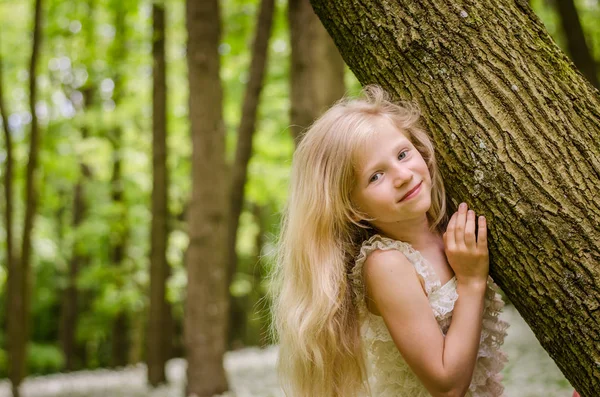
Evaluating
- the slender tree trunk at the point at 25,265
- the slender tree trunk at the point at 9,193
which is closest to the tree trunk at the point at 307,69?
the slender tree trunk at the point at 25,265

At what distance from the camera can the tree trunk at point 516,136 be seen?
1.65 meters

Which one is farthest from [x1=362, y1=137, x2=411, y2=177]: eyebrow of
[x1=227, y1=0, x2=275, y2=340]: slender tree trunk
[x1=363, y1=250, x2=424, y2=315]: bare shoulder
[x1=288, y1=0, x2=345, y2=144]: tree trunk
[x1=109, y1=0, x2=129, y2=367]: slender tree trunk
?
[x1=109, y1=0, x2=129, y2=367]: slender tree trunk

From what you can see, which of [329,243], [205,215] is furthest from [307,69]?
[329,243]

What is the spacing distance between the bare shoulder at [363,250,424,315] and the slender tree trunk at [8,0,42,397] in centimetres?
663

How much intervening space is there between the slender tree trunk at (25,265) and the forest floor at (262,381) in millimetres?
729

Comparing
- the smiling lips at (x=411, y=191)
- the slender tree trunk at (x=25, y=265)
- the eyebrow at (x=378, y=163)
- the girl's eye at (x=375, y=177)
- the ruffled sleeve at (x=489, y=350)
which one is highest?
the eyebrow at (x=378, y=163)

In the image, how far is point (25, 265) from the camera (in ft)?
26.1

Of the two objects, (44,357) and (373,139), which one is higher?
(373,139)

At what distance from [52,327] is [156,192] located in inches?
702

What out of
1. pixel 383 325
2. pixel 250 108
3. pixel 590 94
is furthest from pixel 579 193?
pixel 250 108

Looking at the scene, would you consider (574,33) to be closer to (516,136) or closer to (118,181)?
(516,136)

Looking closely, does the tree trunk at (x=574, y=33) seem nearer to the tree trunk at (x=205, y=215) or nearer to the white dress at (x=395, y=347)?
the tree trunk at (x=205, y=215)

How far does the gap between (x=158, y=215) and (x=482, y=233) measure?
7599 mm

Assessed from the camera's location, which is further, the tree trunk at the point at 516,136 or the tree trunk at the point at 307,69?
the tree trunk at the point at 307,69
